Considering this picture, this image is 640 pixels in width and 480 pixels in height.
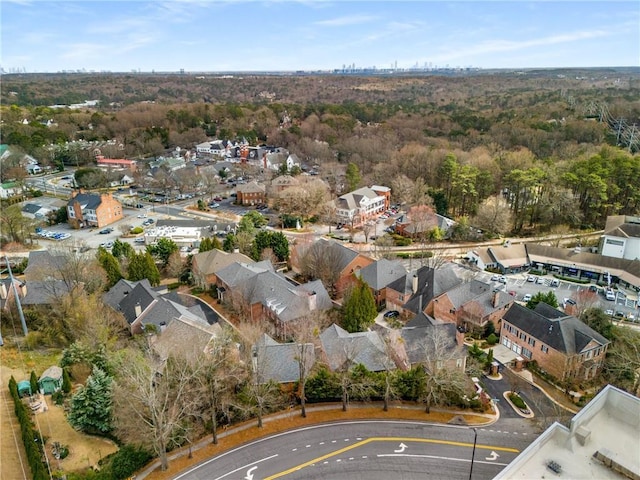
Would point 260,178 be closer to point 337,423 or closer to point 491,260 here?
point 491,260

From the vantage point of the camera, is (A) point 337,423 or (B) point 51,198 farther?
(B) point 51,198

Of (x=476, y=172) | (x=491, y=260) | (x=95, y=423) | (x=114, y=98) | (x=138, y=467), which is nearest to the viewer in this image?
(x=138, y=467)

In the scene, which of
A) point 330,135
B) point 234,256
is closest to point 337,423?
point 234,256

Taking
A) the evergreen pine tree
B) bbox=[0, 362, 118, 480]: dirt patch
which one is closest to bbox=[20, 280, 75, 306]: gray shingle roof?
bbox=[0, 362, 118, 480]: dirt patch

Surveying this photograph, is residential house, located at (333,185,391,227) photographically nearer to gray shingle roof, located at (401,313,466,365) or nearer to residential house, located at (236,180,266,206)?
→ residential house, located at (236,180,266,206)

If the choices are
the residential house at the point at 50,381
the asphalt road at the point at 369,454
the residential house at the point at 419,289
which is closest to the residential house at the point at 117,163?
the residential house at the point at 419,289

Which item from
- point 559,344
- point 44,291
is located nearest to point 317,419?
point 559,344
